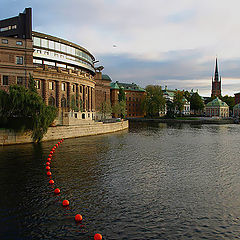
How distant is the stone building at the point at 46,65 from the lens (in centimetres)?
5472

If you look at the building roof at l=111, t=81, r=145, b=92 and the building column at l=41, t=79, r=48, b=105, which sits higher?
the building roof at l=111, t=81, r=145, b=92

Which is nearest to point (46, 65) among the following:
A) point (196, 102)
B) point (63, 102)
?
point (63, 102)

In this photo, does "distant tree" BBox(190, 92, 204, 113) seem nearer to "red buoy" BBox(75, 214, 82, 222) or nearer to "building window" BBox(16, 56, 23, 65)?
"building window" BBox(16, 56, 23, 65)

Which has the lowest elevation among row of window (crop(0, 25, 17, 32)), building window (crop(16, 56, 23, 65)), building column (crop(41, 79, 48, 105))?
building column (crop(41, 79, 48, 105))

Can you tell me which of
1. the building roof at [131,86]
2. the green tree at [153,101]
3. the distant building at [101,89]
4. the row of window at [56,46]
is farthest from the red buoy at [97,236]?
the building roof at [131,86]

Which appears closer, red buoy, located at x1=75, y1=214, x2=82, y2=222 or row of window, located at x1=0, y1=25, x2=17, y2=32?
red buoy, located at x1=75, y1=214, x2=82, y2=222

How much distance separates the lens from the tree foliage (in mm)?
38781

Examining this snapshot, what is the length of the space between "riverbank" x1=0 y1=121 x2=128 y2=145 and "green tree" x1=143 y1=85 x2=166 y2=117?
2824 inches

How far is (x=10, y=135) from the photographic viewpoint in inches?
1554

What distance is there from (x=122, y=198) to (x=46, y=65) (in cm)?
5833

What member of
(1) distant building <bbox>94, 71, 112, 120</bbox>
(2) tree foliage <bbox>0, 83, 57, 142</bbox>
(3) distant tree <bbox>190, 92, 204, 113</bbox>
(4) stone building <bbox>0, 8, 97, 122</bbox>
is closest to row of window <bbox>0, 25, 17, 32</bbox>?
(4) stone building <bbox>0, 8, 97, 122</bbox>

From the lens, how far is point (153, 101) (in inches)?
5477

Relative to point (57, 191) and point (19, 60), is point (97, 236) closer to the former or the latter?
point (57, 191)

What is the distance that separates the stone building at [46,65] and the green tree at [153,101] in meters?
55.6
